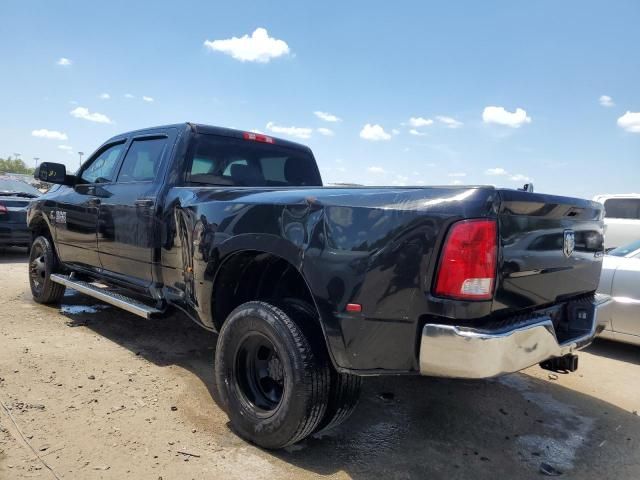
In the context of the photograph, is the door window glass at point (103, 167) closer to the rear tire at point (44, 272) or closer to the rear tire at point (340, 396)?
the rear tire at point (44, 272)

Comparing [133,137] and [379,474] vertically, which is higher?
[133,137]

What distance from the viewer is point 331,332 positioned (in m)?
2.49

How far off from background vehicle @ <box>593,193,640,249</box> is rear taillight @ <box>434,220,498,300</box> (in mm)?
A: 9297

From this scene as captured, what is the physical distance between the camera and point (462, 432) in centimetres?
324

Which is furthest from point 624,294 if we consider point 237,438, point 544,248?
point 237,438

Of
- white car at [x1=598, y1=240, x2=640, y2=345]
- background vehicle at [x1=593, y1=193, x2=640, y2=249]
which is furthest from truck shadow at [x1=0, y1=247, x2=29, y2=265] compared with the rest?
background vehicle at [x1=593, y1=193, x2=640, y2=249]

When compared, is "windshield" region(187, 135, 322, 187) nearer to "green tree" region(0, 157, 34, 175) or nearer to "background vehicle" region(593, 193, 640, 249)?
"background vehicle" region(593, 193, 640, 249)

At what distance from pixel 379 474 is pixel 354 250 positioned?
4.02 feet

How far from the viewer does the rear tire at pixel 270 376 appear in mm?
2604

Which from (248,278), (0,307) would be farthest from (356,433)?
(0,307)

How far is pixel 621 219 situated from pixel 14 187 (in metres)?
12.5

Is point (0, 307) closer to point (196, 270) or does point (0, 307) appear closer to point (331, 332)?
point (196, 270)

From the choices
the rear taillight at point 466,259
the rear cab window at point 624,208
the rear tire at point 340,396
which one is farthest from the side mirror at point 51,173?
the rear cab window at point 624,208

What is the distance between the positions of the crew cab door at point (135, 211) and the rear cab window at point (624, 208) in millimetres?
10101
